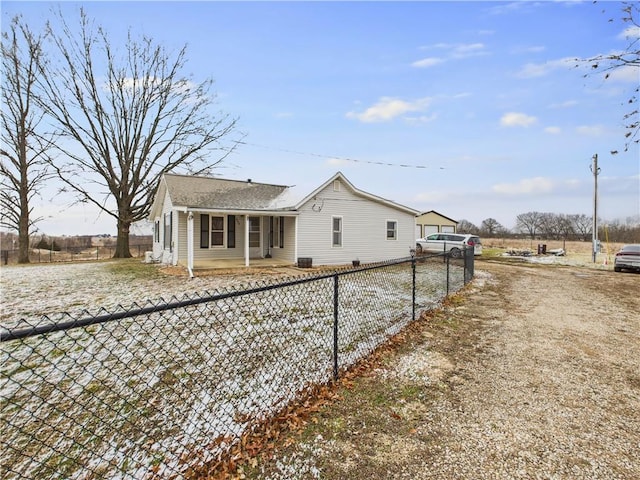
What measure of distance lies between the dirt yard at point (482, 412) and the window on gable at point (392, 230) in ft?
37.2

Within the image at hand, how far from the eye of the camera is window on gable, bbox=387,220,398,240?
664 inches

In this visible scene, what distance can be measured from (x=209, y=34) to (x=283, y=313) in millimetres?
9537

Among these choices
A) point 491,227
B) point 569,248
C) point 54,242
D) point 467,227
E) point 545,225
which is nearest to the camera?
point 54,242

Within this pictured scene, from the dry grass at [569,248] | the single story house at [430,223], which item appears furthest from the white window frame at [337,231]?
the dry grass at [569,248]

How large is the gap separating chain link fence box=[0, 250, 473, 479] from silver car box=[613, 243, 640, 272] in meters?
15.9

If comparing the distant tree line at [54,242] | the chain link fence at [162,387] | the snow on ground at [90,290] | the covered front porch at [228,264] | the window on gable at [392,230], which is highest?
the window on gable at [392,230]

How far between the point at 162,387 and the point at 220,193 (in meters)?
12.8

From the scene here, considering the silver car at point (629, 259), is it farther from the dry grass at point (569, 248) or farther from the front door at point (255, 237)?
the front door at point (255, 237)

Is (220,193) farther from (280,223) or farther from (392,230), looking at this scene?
(392,230)

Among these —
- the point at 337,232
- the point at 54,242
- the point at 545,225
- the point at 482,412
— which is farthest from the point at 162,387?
the point at 545,225

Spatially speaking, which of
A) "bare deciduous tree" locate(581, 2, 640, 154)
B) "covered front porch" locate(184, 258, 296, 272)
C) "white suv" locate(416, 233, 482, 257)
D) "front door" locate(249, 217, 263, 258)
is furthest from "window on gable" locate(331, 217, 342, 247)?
"bare deciduous tree" locate(581, 2, 640, 154)

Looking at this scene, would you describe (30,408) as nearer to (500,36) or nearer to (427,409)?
(427,409)

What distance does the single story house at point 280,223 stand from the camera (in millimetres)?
14000

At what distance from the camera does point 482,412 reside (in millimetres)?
2984
